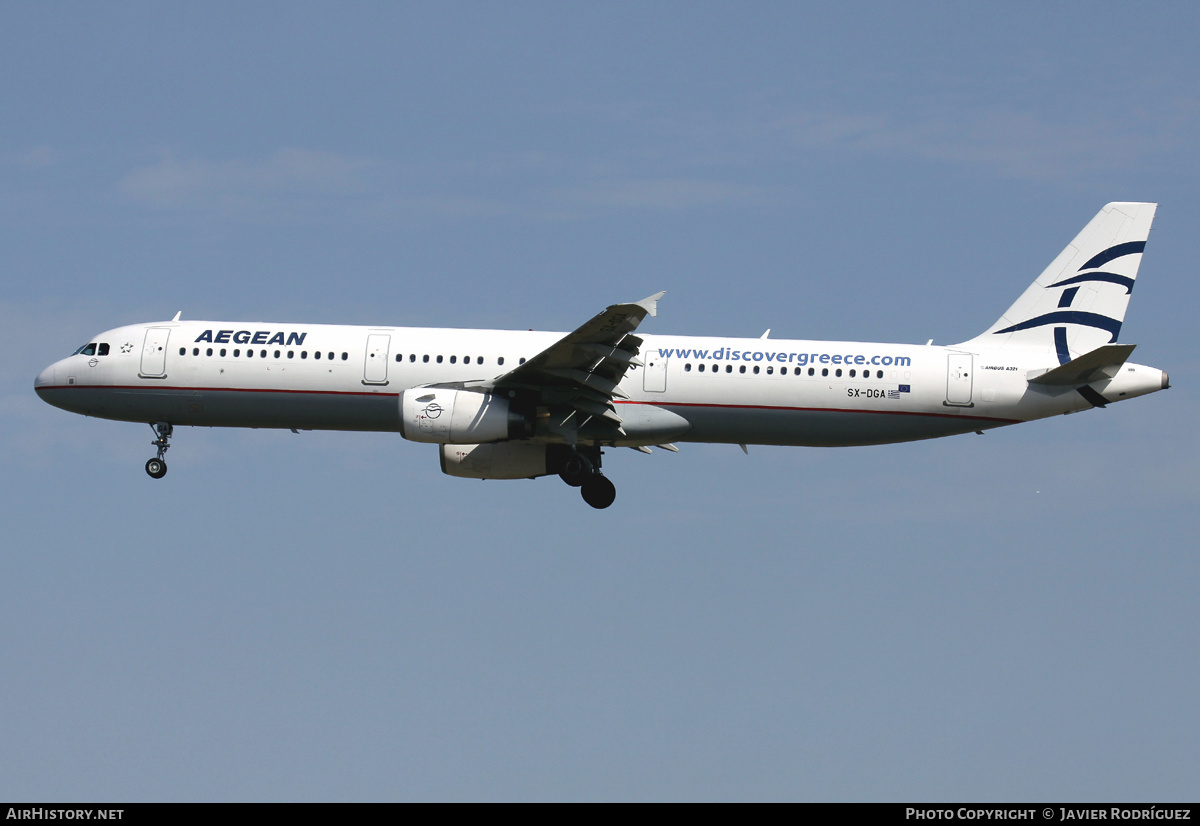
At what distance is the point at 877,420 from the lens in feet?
119

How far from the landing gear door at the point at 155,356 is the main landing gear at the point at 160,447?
1.42 metres

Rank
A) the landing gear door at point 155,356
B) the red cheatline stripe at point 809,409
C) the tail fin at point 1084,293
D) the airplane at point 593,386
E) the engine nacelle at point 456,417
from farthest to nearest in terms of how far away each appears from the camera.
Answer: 1. the tail fin at point 1084,293
2. the landing gear door at point 155,356
3. the red cheatline stripe at point 809,409
4. the airplane at point 593,386
5. the engine nacelle at point 456,417

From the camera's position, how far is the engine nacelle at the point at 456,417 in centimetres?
3434

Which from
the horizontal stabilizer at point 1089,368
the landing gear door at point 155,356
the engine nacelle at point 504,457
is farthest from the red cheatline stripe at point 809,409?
A: the landing gear door at point 155,356

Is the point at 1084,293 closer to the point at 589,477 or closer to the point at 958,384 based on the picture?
the point at 958,384

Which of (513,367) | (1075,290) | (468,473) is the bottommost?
(468,473)

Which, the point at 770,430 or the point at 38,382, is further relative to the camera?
the point at 38,382

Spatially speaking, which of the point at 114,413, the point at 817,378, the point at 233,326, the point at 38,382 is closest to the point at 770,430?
the point at 817,378

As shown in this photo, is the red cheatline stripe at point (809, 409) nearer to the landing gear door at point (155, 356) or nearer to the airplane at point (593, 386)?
the airplane at point (593, 386)

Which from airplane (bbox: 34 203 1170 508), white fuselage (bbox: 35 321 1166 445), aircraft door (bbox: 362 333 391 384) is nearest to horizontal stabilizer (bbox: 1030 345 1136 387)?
airplane (bbox: 34 203 1170 508)

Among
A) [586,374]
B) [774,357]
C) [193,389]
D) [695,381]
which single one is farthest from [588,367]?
[193,389]

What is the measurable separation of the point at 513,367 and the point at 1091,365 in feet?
47.9

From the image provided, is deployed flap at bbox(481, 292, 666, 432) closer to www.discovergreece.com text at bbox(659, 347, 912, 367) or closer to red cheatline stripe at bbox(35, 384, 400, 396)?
www.discovergreece.com text at bbox(659, 347, 912, 367)
